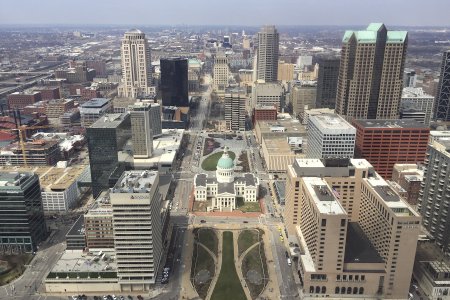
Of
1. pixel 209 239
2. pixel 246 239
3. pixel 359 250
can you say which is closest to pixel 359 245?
pixel 359 250

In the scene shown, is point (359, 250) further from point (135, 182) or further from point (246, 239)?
point (135, 182)

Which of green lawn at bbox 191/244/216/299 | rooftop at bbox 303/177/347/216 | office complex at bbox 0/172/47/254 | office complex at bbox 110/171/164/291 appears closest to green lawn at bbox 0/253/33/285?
office complex at bbox 0/172/47/254

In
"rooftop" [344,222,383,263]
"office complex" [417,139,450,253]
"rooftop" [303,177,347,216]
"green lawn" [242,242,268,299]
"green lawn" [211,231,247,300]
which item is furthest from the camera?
"office complex" [417,139,450,253]

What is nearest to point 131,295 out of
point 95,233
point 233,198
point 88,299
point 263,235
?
point 88,299

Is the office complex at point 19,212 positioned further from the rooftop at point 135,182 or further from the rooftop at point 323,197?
the rooftop at point 323,197

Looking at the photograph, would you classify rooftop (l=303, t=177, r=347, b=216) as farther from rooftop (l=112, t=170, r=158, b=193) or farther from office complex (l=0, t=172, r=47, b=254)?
office complex (l=0, t=172, r=47, b=254)
